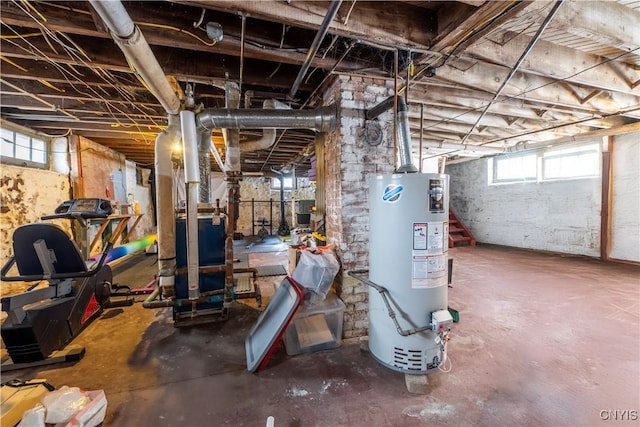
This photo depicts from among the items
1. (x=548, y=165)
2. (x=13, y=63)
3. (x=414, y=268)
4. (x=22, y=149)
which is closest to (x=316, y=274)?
(x=414, y=268)

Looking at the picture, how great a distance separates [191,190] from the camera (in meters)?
2.53

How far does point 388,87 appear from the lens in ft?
8.04

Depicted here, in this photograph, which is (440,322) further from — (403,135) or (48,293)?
(48,293)

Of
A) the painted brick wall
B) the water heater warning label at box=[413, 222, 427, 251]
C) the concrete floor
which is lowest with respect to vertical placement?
the concrete floor

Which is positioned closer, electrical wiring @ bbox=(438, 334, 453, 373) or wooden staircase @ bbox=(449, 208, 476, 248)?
electrical wiring @ bbox=(438, 334, 453, 373)

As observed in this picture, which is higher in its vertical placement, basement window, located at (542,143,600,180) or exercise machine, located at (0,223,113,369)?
basement window, located at (542,143,600,180)

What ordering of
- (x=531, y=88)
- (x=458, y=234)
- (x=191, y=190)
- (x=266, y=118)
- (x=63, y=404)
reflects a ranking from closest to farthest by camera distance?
(x=63, y=404) < (x=266, y=118) < (x=191, y=190) < (x=531, y=88) < (x=458, y=234)

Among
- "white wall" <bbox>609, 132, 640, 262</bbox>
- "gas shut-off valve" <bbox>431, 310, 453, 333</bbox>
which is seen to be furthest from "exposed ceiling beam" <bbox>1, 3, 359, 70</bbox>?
"white wall" <bbox>609, 132, 640, 262</bbox>

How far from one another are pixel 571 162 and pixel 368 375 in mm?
6576

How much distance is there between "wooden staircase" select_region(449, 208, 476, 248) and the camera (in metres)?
7.08

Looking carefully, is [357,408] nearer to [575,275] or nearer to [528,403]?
[528,403]

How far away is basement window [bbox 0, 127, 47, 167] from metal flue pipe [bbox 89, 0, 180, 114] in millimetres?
3421

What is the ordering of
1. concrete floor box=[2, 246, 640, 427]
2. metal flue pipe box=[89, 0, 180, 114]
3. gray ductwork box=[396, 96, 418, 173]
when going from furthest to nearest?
gray ductwork box=[396, 96, 418, 173] → concrete floor box=[2, 246, 640, 427] → metal flue pipe box=[89, 0, 180, 114]

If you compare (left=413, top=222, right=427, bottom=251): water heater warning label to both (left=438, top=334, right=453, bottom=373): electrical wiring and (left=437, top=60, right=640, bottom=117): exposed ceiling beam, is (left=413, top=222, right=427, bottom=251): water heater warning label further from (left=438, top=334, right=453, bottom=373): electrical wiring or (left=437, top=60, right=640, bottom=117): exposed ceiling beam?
(left=437, top=60, right=640, bottom=117): exposed ceiling beam
